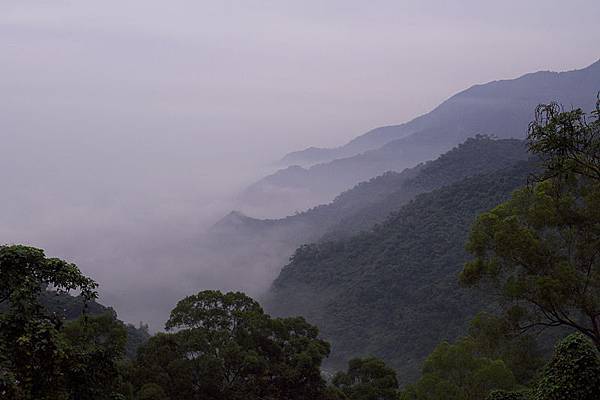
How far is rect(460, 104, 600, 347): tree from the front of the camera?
29.7 feet

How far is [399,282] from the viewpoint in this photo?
51.3 metres

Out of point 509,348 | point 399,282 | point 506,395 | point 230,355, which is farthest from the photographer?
point 399,282

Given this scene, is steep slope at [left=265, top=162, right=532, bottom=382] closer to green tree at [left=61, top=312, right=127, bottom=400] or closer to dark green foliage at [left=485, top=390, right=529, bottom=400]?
dark green foliage at [left=485, top=390, right=529, bottom=400]

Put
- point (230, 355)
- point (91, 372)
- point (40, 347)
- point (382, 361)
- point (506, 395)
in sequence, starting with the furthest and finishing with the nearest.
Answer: point (382, 361)
point (230, 355)
point (506, 395)
point (91, 372)
point (40, 347)

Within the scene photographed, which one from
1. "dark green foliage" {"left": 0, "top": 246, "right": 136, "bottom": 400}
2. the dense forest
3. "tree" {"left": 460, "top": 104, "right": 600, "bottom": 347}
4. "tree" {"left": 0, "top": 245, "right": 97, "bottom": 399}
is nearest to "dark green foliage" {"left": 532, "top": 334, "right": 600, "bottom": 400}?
the dense forest

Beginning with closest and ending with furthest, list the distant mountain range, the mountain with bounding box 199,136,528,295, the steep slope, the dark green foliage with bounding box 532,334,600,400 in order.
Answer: the dark green foliage with bounding box 532,334,600,400
the steep slope
the distant mountain range
the mountain with bounding box 199,136,528,295

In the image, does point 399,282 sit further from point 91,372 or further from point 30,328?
point 30,328

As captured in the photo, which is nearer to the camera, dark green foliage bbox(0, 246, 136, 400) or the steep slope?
dark green foliage bbox(0, 246, 136, 400)

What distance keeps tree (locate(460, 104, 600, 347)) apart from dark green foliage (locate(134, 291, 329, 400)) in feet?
18.0

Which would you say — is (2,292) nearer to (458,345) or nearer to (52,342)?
(52,342)

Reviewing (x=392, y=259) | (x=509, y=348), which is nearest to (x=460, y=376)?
(x=509, y=348)

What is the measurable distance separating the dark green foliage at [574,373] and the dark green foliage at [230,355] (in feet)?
25.0

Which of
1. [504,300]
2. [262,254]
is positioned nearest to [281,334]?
[504,300]

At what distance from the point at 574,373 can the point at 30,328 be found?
233 inches
